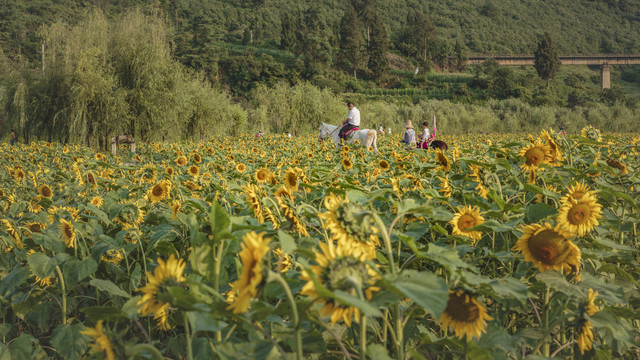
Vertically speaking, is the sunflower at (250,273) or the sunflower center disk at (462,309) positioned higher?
the sunflower at (250,273)

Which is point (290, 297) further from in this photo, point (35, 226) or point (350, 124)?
point (350, 124)

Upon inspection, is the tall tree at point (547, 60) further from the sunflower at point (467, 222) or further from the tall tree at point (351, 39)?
the sunflower at point (467, 222)

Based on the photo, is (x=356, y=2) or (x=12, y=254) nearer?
(x=12, y=254)

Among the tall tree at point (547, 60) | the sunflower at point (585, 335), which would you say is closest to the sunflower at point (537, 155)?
the sunflower at point (585, 335)

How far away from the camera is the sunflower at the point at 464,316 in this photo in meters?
0.95

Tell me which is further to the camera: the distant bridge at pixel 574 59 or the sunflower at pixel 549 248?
the distant bridge at pixel 574 59

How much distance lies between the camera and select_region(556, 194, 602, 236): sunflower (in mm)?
1553

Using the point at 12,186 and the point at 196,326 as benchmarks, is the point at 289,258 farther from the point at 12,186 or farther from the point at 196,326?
the point at 12,186

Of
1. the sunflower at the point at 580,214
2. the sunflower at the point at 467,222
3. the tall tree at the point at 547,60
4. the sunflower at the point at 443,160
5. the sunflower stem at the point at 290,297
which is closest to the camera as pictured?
the sunflower stem at the point at 290,297

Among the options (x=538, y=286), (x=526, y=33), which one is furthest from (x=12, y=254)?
(x=526, y=33)

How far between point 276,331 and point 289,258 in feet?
1.64

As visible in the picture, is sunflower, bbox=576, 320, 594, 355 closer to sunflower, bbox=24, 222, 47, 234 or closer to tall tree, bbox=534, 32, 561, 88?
sunflower, bbox=24, 222, 47, 234

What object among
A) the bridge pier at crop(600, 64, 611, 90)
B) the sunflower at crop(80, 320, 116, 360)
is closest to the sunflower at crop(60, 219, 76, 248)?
the sunflower at crop(80, 320, 116, 360)

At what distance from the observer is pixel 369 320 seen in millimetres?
1226
